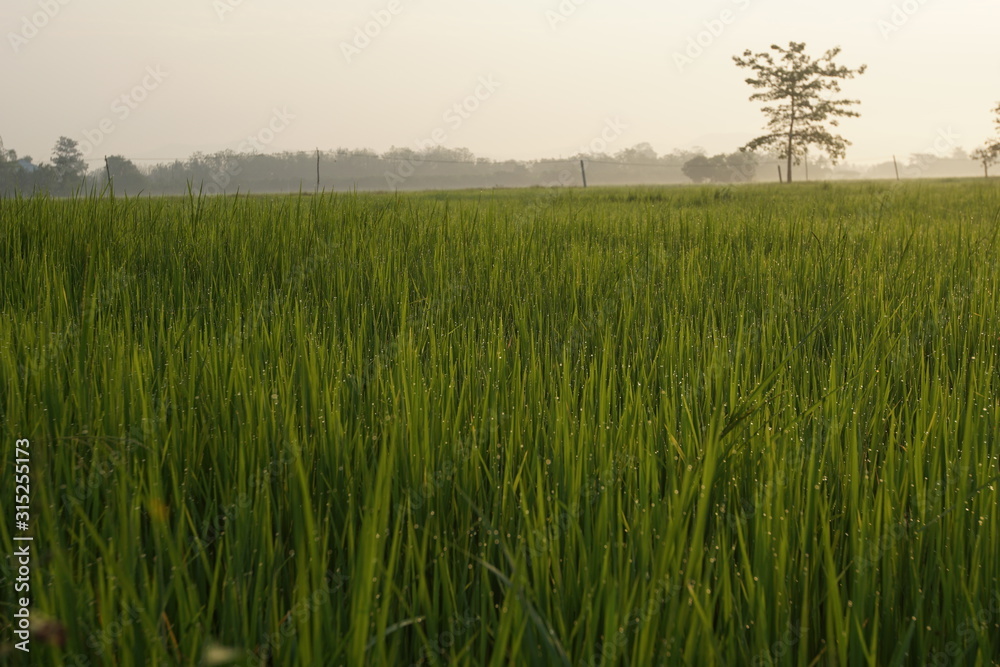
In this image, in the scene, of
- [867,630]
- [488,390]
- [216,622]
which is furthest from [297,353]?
[867,630]

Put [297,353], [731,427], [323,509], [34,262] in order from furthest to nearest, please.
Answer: [34,262] < [297,353] < [731,427] < [323,509]

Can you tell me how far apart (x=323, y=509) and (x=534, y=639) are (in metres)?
0.55

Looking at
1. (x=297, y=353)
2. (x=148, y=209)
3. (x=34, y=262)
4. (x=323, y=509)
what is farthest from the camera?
(x=148, y=209)

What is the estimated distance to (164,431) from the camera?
143cm

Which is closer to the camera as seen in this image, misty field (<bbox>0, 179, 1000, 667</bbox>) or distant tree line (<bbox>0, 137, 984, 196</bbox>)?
misty field (<bbox>0, 179, 1000, 667</bbox>)

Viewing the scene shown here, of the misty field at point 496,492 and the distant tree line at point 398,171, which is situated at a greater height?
the distant tree line at point 398,171

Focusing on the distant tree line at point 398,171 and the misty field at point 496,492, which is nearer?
the misty field at point 496,492

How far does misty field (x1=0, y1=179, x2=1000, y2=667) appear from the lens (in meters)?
0.94

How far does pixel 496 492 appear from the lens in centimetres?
126

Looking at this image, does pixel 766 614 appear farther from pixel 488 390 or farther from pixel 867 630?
pixel 488 390

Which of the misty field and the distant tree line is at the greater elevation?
the distant tree line

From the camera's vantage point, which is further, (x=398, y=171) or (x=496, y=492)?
(x=398, y=171)

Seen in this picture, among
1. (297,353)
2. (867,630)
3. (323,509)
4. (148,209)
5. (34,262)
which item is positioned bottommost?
(867,630)

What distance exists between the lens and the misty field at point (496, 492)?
3.07 feet
